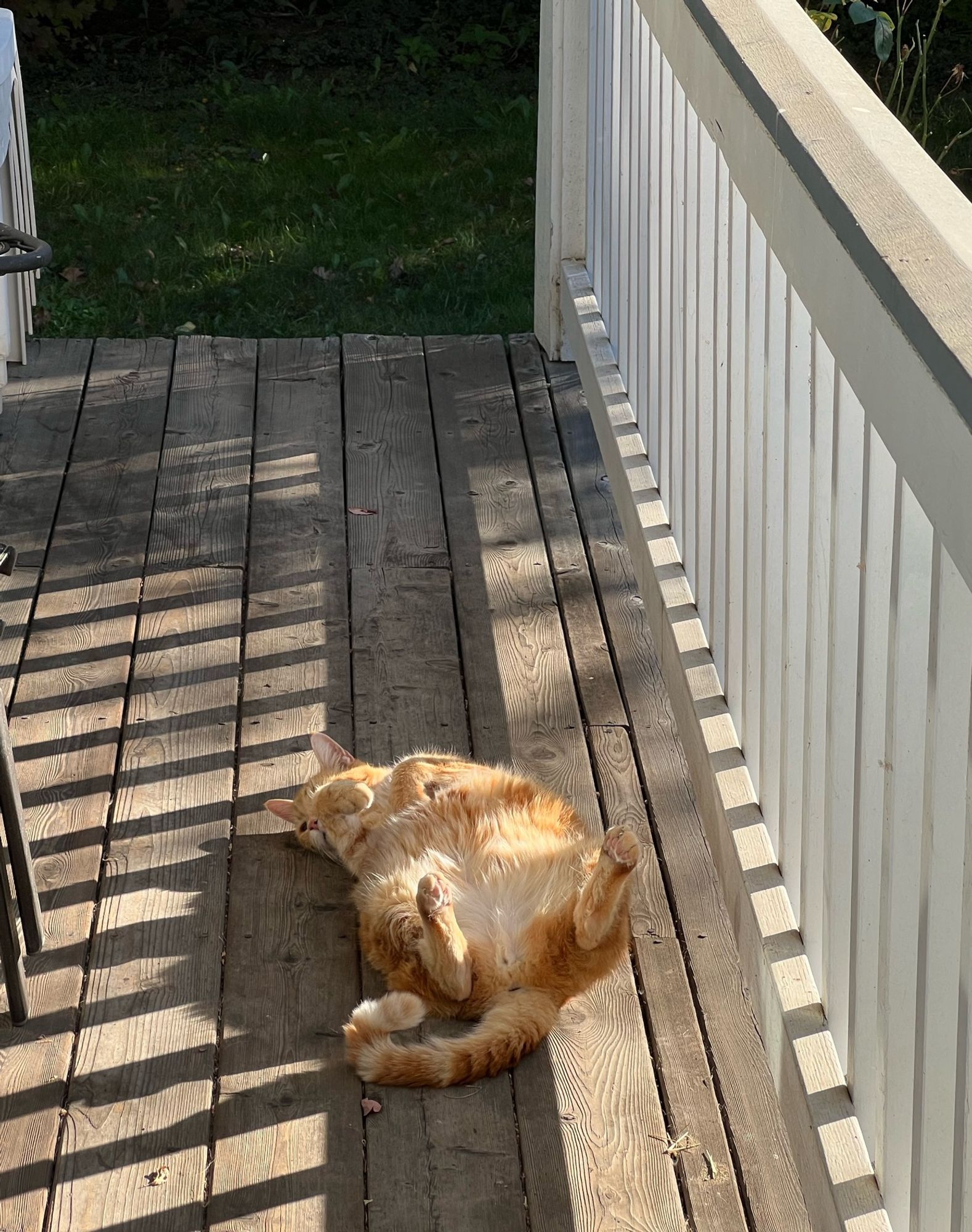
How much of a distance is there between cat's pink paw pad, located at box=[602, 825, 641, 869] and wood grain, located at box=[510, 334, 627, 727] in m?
0.87

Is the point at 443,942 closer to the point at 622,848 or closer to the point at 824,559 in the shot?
the point at 622,848

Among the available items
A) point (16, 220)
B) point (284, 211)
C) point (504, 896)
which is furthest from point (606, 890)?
point (284, 211)

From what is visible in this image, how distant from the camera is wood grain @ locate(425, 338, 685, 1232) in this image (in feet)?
6.95

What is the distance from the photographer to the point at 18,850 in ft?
7.62

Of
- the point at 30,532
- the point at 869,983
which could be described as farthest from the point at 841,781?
the point at 30,532

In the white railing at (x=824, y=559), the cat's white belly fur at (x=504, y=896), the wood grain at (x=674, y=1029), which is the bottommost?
the wood grain at (x=674, y=1029)

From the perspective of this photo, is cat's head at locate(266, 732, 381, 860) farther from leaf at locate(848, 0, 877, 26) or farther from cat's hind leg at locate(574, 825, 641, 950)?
leaf at locate(848, 0, 877, 26)

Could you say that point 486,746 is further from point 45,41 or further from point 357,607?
point 45,41

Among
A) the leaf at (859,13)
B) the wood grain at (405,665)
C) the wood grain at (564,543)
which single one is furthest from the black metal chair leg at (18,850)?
the leaf at (859,13)

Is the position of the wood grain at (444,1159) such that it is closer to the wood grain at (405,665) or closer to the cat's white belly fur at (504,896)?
the cat's white belly fur at (504,896)

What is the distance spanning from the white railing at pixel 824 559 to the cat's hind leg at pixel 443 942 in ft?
1.44

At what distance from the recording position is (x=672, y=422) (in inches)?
122

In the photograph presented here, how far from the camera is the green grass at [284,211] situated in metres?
5.26

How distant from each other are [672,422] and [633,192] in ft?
2.46
